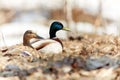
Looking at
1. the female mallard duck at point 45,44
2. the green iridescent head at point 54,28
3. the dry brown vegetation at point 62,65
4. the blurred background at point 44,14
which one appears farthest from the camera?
the blurred background at point 44,14

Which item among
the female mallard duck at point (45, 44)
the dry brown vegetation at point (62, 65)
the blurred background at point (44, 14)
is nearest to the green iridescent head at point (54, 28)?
the female mallard duck at point (45, 44)

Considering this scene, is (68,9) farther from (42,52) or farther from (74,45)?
(42,52)

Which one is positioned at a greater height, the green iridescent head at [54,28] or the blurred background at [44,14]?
the green iridescent head at [54,28]

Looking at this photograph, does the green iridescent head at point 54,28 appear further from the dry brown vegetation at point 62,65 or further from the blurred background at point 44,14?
the blurred background at point 44,14

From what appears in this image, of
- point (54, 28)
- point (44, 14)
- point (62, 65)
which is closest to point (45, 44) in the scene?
point (54, 28)

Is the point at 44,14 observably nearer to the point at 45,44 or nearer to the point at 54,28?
the point at 54,28

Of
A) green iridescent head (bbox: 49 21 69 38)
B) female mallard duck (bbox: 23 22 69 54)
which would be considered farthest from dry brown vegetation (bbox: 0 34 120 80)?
green iridescent head (bbox: 49 21 69 38)

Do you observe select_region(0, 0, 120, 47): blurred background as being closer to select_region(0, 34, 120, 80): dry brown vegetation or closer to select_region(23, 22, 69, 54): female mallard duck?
select_region(23, 22, 69, 54): female mallard duck

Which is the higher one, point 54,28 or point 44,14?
point 54,28

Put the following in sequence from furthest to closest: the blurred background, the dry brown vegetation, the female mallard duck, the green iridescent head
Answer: the blurred background
the green iridescent head
the female mallard duck
the dry brown vegetation

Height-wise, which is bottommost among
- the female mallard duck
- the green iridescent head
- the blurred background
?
the blurred background

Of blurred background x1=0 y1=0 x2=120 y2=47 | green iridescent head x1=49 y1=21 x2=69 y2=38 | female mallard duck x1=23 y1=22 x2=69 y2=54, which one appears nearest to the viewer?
female mallard duck x1=23 y1=22 x2=69 y2=54

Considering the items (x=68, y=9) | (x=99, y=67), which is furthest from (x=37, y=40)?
(x=68, y=9)
